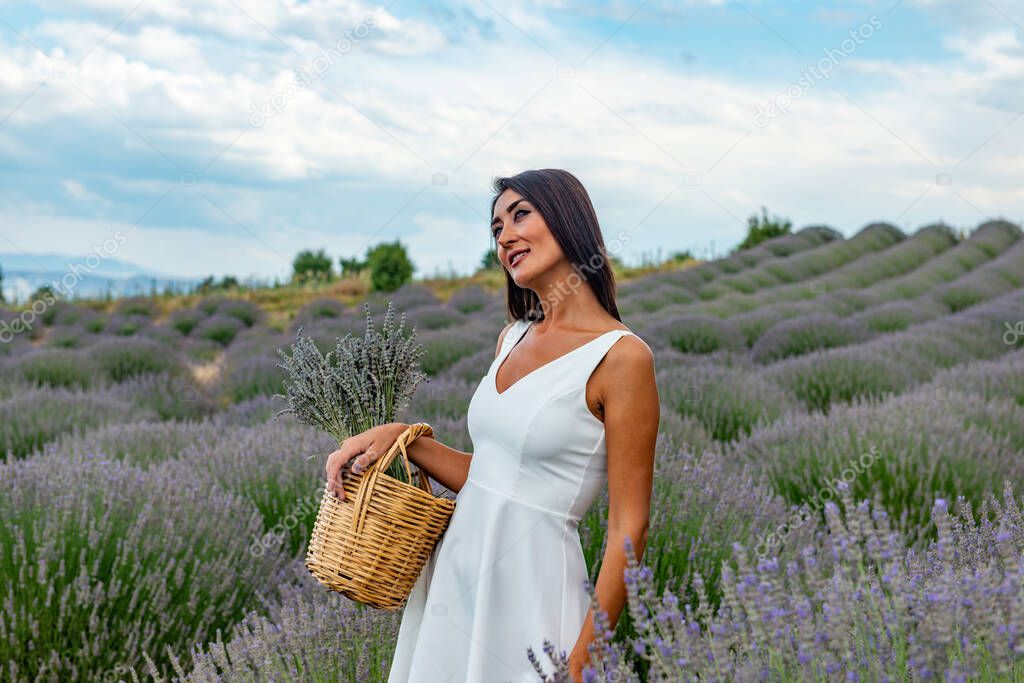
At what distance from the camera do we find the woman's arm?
174 centimetres

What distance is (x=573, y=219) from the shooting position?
1.97 metres

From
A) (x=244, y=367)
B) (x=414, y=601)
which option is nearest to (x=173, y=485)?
(x=414, y=601)

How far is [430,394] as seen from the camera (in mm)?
6203

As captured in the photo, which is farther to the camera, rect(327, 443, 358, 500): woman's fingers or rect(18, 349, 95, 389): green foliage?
rect(18, 349, 95, 389): green foliage

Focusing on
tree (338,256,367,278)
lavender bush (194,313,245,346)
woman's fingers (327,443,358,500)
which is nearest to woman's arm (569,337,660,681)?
woman's fingers (327,443,358,500)

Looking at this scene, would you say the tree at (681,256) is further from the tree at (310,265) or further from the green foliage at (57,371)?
the green foliage at (57,371)

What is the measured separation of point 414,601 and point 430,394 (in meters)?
4.13

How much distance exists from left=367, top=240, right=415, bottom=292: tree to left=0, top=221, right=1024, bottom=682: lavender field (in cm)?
1118

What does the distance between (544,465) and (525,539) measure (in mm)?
148

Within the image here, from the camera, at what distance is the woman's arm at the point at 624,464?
5.71ft

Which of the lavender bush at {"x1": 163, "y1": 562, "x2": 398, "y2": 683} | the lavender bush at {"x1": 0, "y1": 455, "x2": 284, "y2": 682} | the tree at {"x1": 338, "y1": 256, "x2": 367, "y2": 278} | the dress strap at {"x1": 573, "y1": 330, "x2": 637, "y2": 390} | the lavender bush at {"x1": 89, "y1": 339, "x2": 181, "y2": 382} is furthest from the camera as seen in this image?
the tree at {"x1": 338, "y1": 256, "x2": 367, "y2": 278}

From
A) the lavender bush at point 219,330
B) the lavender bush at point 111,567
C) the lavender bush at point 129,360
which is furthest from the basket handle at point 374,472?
the lavender bush at point 219,330

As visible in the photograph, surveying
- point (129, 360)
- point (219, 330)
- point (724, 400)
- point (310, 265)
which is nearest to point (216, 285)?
point (310, 265)

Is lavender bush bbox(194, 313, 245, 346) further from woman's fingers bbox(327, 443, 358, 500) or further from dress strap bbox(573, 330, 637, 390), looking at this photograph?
dress strap bbox(573, 330, 637, 390)
